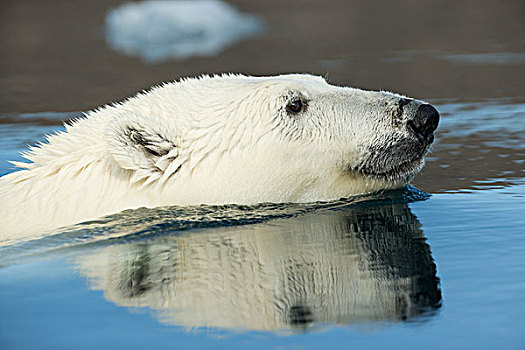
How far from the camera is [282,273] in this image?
3711mm

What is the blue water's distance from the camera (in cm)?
304

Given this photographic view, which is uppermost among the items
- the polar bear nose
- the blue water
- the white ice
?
the white ice

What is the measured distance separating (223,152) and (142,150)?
1.44 ft

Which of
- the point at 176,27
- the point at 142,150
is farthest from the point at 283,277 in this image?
the point at 176,27

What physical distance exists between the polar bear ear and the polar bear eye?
68 cm

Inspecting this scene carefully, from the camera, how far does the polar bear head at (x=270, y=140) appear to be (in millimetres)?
4434

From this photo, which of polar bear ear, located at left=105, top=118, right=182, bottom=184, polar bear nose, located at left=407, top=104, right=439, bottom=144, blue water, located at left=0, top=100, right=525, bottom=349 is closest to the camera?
blue water, located at left=0, top=100, right=525, bottom=349

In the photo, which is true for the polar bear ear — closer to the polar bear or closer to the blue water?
the polar bear

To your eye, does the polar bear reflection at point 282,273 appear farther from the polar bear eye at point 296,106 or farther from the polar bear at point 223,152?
the polar bear eye at point 296,106

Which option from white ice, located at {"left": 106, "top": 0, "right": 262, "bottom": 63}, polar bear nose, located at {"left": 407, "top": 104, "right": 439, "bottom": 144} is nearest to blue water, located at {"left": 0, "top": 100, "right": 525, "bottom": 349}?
polar bear nose, located at {"left": 407, "top": 104, "right": 439, "bottom": 144}

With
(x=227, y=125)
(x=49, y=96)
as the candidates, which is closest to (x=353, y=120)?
(x=227, y=125)

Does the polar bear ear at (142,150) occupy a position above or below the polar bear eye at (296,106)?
below

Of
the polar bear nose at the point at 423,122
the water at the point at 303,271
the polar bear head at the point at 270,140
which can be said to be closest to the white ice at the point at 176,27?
the water at the point at 303,271

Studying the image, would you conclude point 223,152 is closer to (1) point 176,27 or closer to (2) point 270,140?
(2) point 270,140
